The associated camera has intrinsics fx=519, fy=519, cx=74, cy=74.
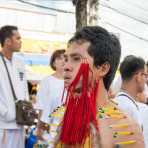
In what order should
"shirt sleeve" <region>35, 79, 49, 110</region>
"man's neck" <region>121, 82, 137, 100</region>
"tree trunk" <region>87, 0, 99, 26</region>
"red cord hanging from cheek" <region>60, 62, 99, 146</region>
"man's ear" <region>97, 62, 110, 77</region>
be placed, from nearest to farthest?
"red cord hanging from cheek" <region>60, 62, 99, 146</region>, "man's ear" <region>97, 62, 110, 77</region>, "man's neck" <region>121, 82, 137, 100</region>, "shirt sleeve" <region>35, 79, 49, 110</region>, "tree trunk" <region>87, 0, 99, 26</region>

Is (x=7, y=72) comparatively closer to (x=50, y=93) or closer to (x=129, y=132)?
(x=50, y=93)

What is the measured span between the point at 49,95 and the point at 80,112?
315cm

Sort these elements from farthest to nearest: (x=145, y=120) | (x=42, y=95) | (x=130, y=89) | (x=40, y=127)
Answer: (x=40, y=127) → (x=42, y=95) → (x=130, y=89) → (x=145, y=120)

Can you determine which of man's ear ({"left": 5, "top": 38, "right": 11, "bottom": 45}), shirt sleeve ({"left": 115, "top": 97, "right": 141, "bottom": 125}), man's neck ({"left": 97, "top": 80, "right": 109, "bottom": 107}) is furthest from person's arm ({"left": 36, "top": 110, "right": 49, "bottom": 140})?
man's neck ({"left": 97, "top": 80, "right": 109, "bottom": 107})

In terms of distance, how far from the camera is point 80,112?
245 centimetres

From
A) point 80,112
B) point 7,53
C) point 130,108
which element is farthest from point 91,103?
point 7,53

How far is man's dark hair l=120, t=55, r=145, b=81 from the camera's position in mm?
4641

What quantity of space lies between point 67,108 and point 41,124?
3426mm

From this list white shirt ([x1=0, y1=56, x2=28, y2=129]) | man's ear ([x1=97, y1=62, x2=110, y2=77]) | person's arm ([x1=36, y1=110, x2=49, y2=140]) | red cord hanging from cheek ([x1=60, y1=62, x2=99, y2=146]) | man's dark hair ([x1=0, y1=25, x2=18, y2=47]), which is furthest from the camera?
man's dark hair ([x1=0, y1=25, x2=18, y2=47])

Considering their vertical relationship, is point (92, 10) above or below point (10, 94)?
above

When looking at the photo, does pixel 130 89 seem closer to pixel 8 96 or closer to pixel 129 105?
pixel 129 105

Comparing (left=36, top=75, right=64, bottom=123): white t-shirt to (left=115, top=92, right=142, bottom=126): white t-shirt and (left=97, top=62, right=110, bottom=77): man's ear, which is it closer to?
(left=115, top=92, right=142, bottom=126): white t-shirt

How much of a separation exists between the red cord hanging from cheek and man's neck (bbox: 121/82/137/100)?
204cm

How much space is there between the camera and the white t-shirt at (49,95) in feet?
18.1
